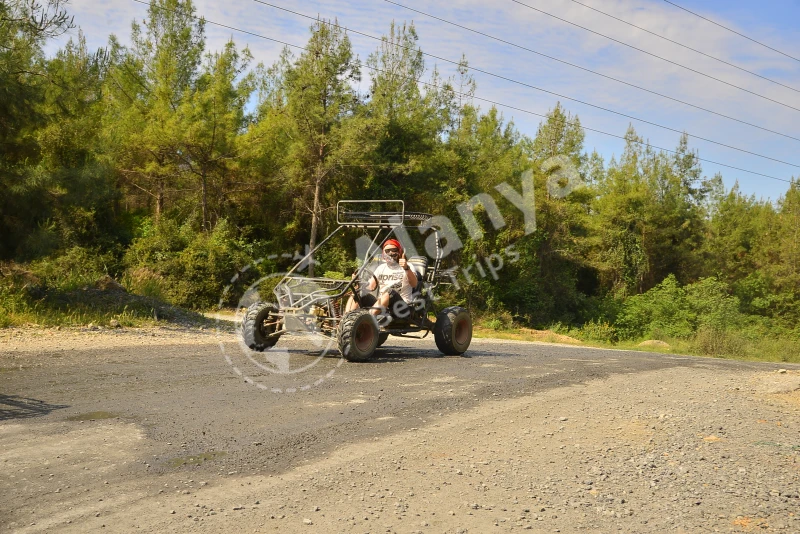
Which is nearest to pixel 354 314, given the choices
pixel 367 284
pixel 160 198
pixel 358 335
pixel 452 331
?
pixel 358 335

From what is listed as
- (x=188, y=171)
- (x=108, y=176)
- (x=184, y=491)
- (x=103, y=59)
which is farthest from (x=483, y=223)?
(x=184, y=491)

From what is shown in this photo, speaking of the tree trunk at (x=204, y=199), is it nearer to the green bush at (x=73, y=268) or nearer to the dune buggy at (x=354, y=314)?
the green bush at (x=73, y=268)

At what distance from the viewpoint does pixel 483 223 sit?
3912cm

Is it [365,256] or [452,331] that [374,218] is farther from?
[452,331]

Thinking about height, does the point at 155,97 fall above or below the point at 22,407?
above

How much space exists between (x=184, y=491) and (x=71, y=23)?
1422 centimetres

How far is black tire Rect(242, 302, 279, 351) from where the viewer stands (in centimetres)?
1141

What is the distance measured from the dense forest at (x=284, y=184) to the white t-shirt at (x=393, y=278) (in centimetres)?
699

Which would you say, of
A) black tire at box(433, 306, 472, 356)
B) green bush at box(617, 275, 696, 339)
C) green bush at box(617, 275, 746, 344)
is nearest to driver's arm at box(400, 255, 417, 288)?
black tire at box(433, 306, 472, 356)

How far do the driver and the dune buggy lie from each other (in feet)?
0.28

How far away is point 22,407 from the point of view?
22.4ft

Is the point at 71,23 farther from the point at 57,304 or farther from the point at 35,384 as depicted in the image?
the point at 35,384

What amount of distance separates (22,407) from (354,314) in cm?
503

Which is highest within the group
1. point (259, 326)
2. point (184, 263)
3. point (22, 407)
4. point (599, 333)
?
point (184, 263)
